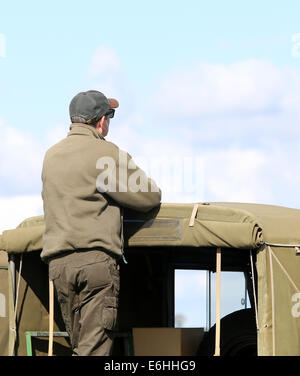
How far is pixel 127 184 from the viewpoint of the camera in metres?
5.49

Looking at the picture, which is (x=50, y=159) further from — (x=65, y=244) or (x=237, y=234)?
(x=237, y=234)

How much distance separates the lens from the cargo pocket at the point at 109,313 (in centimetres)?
530

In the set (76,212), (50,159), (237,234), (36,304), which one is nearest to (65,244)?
(76,212)

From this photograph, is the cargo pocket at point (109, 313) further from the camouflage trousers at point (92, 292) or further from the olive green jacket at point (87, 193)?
the olive green jacket at point (87, 193)

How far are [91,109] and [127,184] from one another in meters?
0.58

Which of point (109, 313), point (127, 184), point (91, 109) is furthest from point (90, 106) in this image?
point (109, 313)

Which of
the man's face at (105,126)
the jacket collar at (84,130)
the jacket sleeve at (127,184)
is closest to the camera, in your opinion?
the jacket sleeve at (127,184)

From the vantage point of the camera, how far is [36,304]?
6902 millimetres

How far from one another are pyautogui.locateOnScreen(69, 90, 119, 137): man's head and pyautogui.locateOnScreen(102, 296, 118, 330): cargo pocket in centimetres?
116

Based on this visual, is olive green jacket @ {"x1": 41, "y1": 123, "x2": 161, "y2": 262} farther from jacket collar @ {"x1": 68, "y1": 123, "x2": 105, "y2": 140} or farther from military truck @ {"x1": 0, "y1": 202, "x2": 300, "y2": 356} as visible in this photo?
military truck @ {"x1": 0, "y1": 202, "x2": 300, "y2": 356}

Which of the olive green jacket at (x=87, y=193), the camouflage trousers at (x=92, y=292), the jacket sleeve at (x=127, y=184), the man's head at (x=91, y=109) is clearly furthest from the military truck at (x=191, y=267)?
the man's head at (x=91, y=109)

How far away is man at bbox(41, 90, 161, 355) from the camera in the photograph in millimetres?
5324

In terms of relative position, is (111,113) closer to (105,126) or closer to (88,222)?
(105,126)

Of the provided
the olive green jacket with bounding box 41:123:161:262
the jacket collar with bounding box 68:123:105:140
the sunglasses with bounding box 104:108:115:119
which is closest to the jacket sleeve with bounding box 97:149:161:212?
the olive green jacket with bounding box 41:123:161:262
